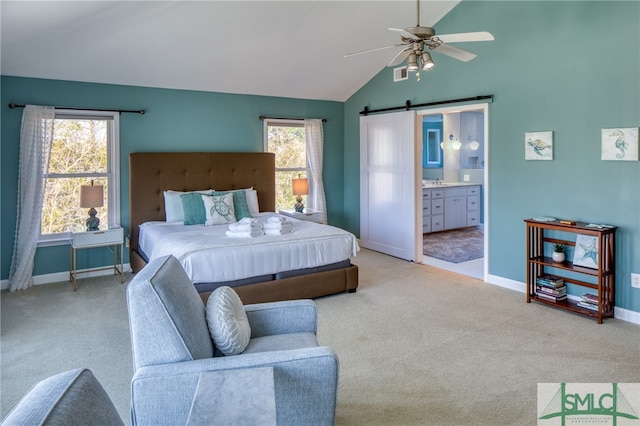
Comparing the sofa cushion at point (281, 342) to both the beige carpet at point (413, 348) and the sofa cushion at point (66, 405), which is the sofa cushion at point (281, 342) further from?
the sofa cushion at point (66, 405)

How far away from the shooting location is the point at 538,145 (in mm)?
4578

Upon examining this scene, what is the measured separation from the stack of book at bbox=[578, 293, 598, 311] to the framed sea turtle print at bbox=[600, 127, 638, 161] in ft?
4.11

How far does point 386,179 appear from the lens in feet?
21.5

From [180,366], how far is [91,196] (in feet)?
12.7

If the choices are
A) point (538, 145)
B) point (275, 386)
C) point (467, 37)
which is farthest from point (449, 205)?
point (275, 386)

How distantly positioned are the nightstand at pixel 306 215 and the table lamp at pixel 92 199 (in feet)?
8.01

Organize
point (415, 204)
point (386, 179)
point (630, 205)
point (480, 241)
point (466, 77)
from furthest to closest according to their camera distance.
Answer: point (480, 241), point (386, 179), point (415, 204), point (466, 77), point (630, 205)

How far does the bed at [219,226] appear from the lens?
163 inches

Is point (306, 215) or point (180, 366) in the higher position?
point (306, 215)

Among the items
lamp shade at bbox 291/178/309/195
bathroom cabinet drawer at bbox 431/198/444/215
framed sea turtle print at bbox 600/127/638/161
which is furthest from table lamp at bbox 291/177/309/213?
framed sea turtle print at bbox 600/127/638/161

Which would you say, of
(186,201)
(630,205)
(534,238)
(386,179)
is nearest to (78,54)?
(186,201)

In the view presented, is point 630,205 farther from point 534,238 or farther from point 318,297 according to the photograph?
point 318,297

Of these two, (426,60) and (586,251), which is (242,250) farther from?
(586,251)

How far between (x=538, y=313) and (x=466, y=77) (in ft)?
9.22
